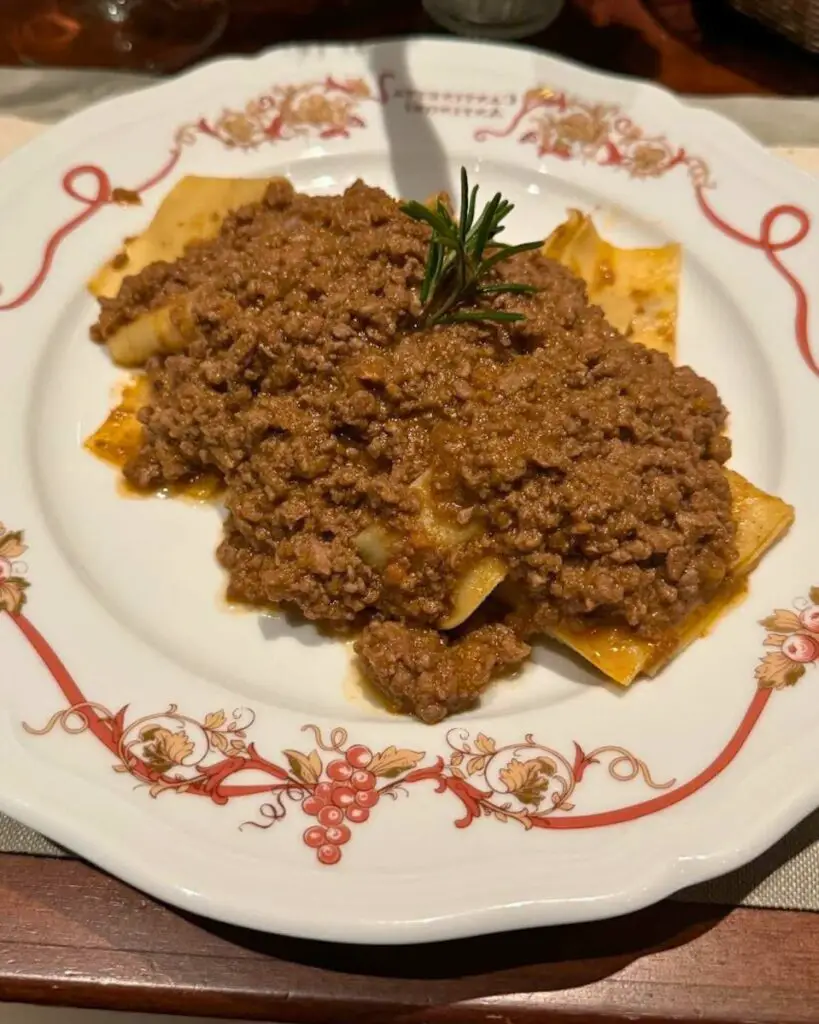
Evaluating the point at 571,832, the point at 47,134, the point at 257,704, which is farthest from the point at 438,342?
the point at 47,134

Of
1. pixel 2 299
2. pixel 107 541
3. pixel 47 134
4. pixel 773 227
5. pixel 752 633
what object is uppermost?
pixel 773 227

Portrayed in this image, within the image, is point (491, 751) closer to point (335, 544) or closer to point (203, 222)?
point (335, 544)

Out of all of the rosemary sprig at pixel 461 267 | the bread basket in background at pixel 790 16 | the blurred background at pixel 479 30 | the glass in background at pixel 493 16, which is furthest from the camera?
the glass in background at pixel 493 16

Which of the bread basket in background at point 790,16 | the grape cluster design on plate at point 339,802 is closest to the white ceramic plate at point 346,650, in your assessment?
the grape cluster design on plate at point 339,802

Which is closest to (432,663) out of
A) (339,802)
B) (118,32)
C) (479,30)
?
(339,802)

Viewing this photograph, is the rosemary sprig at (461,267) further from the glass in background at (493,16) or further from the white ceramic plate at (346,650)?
the glass in background at (493,16)

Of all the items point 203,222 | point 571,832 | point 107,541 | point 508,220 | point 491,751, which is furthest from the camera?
point 508,220

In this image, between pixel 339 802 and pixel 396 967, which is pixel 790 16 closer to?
pixel 339 802
